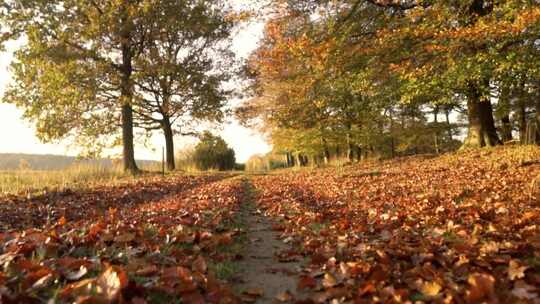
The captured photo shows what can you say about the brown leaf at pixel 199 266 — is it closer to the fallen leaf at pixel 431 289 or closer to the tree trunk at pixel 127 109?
the fallen leaf at pixel 431 289

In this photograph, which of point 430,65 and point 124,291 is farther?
point 430,65

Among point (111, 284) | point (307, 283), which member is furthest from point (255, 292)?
point (111, 284)

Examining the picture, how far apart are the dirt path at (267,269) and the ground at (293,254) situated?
1 cm

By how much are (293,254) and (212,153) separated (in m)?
27.1

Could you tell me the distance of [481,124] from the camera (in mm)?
17250

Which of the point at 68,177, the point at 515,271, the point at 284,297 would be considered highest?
the point at 68,177

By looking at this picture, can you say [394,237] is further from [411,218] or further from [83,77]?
[83,77]

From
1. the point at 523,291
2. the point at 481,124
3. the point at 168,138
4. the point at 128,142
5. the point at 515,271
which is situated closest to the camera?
the point at 523,291

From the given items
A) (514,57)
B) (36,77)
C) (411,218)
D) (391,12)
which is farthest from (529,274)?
(36,77)

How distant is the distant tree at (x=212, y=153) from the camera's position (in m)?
28.0

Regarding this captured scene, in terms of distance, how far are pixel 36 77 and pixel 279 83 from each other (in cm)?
1333

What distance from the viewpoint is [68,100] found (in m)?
18.7

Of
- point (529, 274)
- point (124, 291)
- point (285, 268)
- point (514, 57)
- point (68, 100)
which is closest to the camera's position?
point (124, 291)

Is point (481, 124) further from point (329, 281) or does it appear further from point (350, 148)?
point (329, 281)
